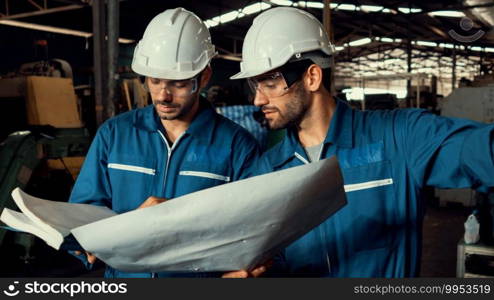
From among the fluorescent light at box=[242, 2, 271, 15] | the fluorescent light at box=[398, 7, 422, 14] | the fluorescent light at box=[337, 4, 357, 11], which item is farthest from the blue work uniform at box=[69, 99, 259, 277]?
the fluorescent light at box=[337, 4, 357, 11]

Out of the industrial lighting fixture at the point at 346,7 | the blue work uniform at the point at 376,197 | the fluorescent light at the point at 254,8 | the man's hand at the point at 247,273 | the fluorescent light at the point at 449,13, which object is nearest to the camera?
the man's hand at the point at 247,273

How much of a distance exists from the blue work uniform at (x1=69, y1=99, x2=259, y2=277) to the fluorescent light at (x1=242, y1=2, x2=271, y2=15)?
10.5 metres

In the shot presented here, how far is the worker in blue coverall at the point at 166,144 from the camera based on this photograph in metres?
1.73

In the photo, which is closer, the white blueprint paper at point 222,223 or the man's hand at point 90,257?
the white blueprint paper at point 222,223

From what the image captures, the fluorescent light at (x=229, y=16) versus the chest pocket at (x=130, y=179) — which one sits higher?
the fluorescent light at (x=229, y=16)

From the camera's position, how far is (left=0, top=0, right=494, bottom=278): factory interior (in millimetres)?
4285

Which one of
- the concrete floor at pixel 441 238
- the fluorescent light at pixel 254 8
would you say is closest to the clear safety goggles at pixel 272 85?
the concrete floor at pixel 441 238

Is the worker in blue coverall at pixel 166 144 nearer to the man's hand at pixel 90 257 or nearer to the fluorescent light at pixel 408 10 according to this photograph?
the man's hand at pixel 90 257

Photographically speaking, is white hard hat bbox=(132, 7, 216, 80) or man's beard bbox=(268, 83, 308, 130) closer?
man's beard bbox=(268, 83, 308, 130)

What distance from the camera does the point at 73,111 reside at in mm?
6316

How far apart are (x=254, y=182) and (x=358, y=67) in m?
27.0

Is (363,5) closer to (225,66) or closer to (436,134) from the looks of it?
(225,66)

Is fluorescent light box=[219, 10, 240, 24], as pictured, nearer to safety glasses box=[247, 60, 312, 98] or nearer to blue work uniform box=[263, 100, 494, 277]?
safety glasses box=[247, 60, 312, 98]

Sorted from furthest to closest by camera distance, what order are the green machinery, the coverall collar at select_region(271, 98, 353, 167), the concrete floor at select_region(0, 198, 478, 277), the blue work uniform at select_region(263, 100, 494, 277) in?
1. the concrete floor at select_region(0, 198, 478, 277)
2. the green machinery
3. the coverall collar at select_region(271, 98, 353, 167)
4. the blue work uniform at select_region(263, 100, 494, 277)
